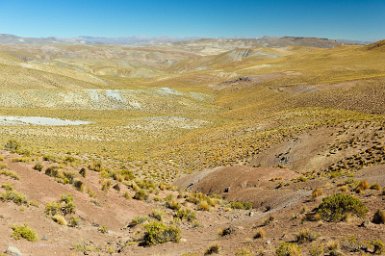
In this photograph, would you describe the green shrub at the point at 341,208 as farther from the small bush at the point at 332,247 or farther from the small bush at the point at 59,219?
the small bush at the point at 59,219

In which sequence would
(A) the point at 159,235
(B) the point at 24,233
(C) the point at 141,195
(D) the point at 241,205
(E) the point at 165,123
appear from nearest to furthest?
1. (B) the point at 24,233
2. (A) the point at 159,235
3. (C) the point at 141,195
4. (D) the point at 241,205
5. (E) the point at 165,123

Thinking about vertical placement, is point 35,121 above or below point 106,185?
below

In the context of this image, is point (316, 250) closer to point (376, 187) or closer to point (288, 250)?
point (288, 250)

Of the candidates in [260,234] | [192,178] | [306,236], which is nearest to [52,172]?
[260,234]

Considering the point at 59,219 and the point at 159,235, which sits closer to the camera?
the point at 159,235

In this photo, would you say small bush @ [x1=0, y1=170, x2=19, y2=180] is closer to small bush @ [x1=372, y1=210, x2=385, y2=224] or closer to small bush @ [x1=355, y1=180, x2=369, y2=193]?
small bush @ [x1=372, y1=210, x2=385, y2=224]

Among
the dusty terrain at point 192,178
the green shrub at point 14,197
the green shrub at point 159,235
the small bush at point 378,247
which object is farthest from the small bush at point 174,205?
the small bush at point 378,247

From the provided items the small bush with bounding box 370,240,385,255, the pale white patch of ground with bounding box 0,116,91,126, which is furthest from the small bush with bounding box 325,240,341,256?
the pale white patch of ground with bounding box 0,116,91,126
